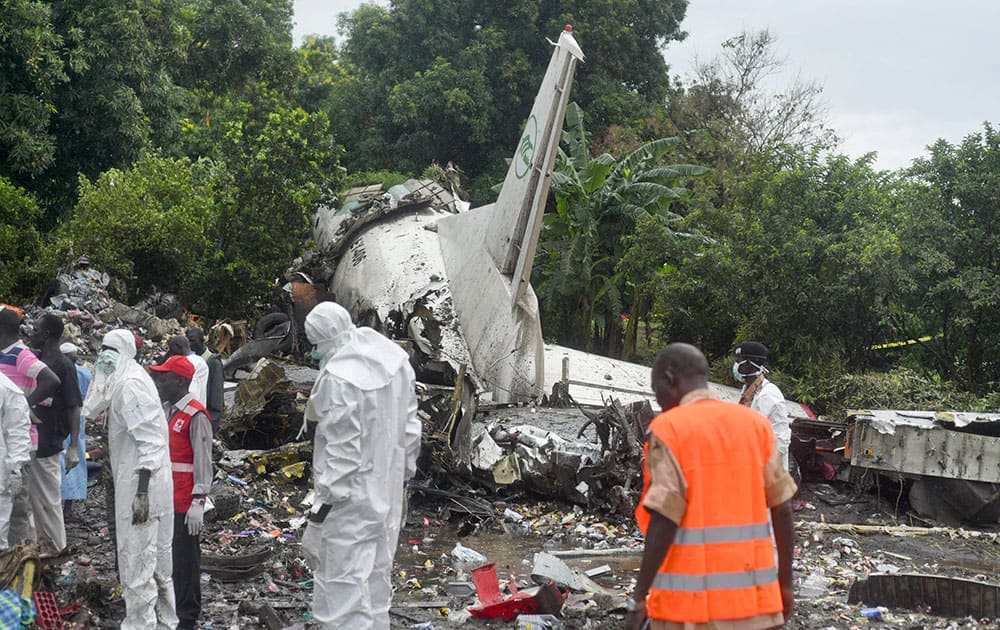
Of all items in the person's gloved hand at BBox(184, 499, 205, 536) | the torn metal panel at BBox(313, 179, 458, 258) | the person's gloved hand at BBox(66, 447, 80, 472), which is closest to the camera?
the person's gloved hand at BBox(184, 499, 205, 536)

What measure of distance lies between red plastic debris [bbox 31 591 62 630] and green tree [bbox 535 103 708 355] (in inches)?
588

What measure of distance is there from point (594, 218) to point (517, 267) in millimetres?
9294

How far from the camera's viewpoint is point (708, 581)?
298cm

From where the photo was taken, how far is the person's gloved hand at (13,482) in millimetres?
5551

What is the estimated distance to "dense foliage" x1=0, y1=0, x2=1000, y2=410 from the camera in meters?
14.9

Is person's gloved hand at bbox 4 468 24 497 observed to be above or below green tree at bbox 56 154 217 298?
below

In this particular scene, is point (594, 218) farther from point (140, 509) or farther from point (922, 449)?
point (140, 509)

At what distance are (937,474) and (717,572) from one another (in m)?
7.61

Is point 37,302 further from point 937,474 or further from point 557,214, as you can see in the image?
point 937,474

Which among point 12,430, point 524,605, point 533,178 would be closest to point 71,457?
point 12,430

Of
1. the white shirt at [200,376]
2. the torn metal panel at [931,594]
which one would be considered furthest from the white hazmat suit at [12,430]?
the torn metal panel at [931,594]

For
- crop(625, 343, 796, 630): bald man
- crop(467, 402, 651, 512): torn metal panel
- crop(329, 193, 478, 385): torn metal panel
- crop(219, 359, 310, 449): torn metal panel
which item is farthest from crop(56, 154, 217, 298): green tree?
crop(625, 343, 796, 630): bald man

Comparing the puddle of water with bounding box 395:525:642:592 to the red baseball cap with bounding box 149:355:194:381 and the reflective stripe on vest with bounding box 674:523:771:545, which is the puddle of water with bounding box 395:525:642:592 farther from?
the reflective stripe on vest with bounding box 674:523:771:545

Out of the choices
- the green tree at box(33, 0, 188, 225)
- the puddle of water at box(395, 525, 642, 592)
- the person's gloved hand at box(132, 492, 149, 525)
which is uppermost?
the green tree at box(33, 0, 188, 225)
